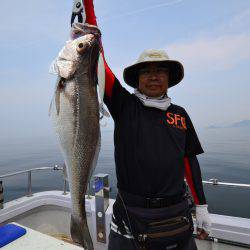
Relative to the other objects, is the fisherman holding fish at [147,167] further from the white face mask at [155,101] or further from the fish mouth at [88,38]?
the fish mouth at [88,38]

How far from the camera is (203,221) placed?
337 centimetres

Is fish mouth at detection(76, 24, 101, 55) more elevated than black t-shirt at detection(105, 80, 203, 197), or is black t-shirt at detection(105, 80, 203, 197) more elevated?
fish mouth at detection(76, 24, 101, 55)

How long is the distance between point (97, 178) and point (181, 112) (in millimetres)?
2014

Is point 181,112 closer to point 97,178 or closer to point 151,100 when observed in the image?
point 151,100

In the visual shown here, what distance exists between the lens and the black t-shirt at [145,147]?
106 inches

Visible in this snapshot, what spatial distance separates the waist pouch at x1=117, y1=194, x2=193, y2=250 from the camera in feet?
8.65

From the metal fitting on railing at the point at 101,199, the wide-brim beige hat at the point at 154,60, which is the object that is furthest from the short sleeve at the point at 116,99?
the metal fitting on railing at the point at 101,199

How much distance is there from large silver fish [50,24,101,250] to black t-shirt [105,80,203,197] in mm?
712

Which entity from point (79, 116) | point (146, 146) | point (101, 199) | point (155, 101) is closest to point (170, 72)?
point (155, 101)

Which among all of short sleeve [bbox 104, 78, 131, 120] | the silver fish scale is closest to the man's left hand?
short sleeve [bbox 104, 78, 131, 120]

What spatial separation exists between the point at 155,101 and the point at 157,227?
1.34m

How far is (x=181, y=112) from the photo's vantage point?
3.31 meters

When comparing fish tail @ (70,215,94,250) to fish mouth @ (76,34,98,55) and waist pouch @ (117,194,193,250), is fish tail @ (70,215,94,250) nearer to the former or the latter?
waist pouch @ (117,194,193,250)

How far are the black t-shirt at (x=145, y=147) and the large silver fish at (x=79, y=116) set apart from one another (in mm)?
712
